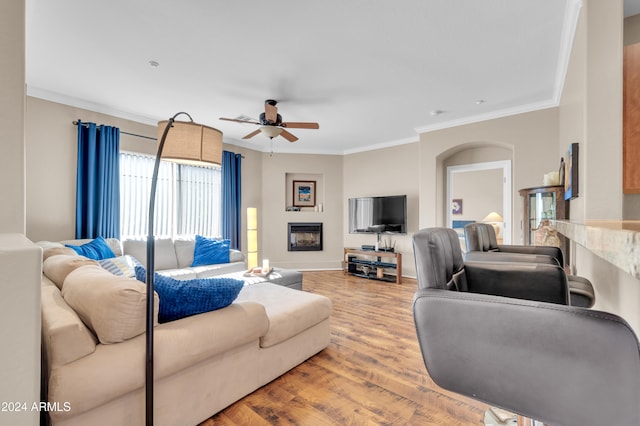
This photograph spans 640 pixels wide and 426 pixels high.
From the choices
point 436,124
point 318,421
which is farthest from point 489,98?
point 318,421

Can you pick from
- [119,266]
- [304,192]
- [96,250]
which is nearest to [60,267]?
[119,266]

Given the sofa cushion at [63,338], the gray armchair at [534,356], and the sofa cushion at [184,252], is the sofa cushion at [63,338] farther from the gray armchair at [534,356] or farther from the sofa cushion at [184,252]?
the sofa cushion at [184,252]

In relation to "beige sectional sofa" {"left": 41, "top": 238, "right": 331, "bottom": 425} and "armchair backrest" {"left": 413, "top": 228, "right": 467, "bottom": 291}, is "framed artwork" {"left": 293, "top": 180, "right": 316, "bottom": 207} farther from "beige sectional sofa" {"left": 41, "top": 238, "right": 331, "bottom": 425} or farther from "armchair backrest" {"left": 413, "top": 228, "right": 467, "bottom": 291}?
"armchair backrest" {"left": 413, "top": 228, "right": 467, "bottom": 291}

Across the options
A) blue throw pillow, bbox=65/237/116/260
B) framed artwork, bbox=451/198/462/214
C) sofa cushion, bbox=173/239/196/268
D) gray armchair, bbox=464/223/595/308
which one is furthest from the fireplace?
gray armchair, bbox=464/223/595/308

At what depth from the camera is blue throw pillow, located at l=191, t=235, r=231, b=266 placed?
4.40 metres

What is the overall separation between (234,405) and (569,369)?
67.7 inches

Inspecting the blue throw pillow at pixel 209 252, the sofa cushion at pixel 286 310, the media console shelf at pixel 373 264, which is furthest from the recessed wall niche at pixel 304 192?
the sofa cushion at pixel 286 310

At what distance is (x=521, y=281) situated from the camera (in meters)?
1.40

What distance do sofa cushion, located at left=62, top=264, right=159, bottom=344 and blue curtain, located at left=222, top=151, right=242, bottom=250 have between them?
13.2 feet

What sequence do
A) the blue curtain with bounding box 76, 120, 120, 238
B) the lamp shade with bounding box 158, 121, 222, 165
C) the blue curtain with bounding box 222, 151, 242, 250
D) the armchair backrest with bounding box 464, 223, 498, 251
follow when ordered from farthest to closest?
the blue curtain with bounding box 222, 151, 242, 250 → the blue curtain with bounding box 76, 120, 120, 238 → the armchair backrest with bounding box 464, 223, 498, 251 → the lamp shade with bounding box 158, 121, 222, 165

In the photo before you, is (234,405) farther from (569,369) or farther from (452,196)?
(452,196)

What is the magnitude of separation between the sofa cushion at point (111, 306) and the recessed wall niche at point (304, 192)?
16.5ft

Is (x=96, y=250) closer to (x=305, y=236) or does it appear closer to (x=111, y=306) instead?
(x=111, y=306)

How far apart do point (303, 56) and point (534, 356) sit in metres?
2.69
